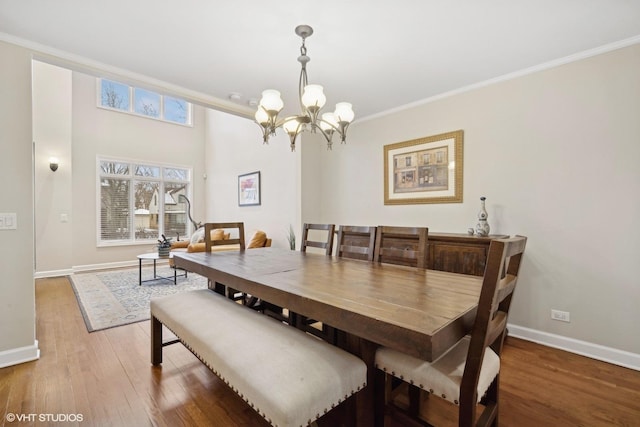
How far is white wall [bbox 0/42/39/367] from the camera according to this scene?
2.16 meters

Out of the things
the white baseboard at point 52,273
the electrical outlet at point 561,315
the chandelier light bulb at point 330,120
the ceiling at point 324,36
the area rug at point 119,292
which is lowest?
the area rug at point 119,292

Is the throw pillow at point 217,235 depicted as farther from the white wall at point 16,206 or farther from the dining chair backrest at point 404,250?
the dining chair backrest at point 404,250

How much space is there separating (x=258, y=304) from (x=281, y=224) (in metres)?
2.14

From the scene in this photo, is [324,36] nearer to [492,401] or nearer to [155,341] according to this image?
[492,401]

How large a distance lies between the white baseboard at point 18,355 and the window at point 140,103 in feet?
16.5

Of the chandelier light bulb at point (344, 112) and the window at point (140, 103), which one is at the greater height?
the window at point (140, 103)

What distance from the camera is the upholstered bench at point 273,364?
1042 millimetres

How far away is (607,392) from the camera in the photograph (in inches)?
72.9

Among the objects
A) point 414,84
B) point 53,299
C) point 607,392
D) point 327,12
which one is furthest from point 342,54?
point 53,299

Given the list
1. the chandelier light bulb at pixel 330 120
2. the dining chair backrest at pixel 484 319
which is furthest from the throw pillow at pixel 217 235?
the dining chair backrest at pixel 484 319

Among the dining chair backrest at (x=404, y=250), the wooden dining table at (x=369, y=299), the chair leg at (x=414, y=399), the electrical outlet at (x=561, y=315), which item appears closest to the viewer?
the wooden dining table at (x=369, y=299)

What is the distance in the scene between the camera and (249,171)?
574cm

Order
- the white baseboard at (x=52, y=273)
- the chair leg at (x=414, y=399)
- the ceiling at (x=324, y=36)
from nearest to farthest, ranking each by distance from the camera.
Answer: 1. the chair leg at (x=414, y=399)
2. the ceiling at (x=324, y=36)
3. the white baseboard at (x=52, y=273)

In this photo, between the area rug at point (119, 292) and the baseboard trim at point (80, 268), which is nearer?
the area rug at point (119, 292)
